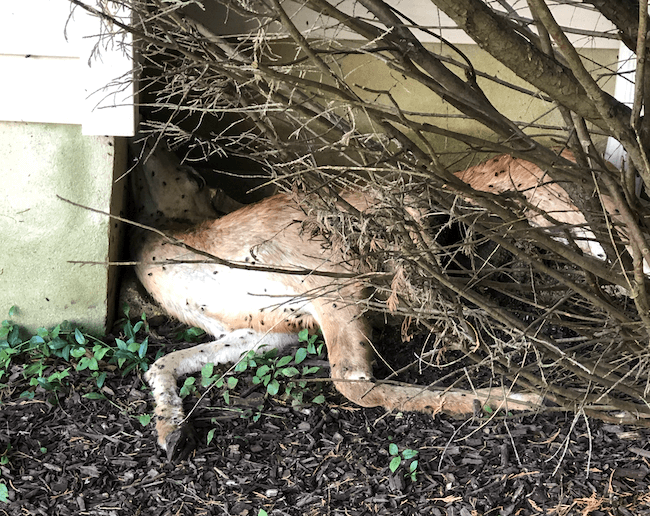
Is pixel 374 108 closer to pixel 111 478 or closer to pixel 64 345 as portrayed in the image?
pixel 111 478

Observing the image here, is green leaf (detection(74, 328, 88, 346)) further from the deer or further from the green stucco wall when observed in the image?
the deer

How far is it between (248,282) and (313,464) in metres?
1.29

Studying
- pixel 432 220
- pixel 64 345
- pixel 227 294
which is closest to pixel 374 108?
pixel 432 220

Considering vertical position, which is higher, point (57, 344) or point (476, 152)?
point (476, 152)

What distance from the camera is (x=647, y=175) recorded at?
1628 millimetres

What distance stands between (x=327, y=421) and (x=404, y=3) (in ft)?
8.88

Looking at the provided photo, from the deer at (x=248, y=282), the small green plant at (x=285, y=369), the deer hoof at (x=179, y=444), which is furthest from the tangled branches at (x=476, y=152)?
the deer hoof at (x=179, y=444)

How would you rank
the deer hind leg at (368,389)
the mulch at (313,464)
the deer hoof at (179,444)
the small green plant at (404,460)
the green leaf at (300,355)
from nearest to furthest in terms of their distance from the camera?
1. the mulch at (313,464)
2. the small green plant at (404,460)
3. the deer hoof at (179,444)
4. the deer hind leg at (368,389)
5. the green leaf at (300,355)

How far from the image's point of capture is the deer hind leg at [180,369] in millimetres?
3094

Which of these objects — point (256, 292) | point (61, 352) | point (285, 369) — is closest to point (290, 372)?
point (285, 369)

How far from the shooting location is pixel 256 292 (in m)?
3.89

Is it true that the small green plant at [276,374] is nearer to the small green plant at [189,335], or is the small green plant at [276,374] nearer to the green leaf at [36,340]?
the small green plant at [189,335]

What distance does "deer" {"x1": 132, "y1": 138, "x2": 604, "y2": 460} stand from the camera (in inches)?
133

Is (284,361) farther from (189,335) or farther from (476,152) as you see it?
(476,152)
